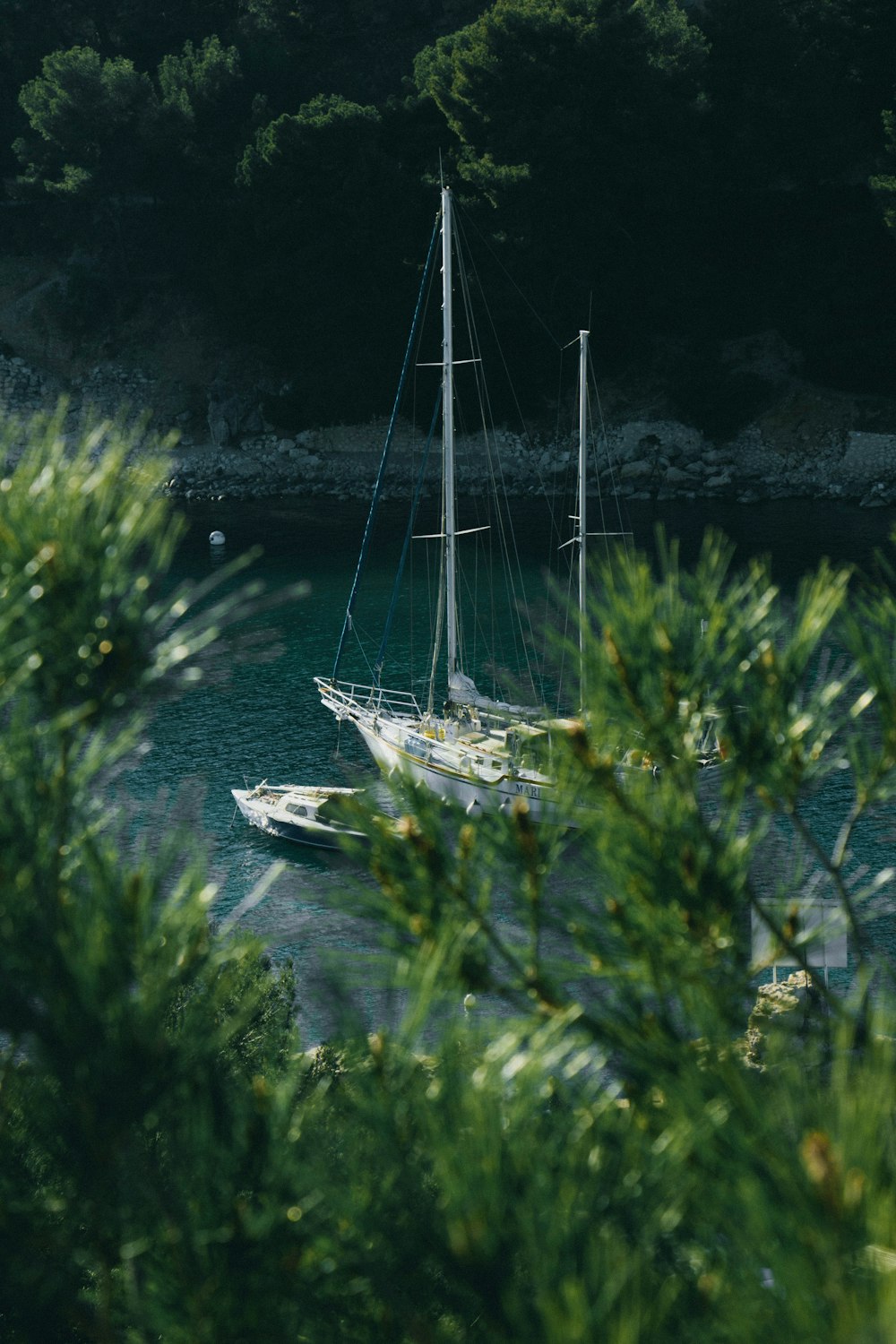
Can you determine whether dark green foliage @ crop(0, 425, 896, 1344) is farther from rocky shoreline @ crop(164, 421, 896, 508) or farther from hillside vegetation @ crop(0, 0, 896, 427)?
hillside vegetation @ crop(0, 0, 896, 427)

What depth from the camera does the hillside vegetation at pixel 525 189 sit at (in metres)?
35.9

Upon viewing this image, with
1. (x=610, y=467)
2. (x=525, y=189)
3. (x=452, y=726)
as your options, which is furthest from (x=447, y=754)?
(x=525, y=189)

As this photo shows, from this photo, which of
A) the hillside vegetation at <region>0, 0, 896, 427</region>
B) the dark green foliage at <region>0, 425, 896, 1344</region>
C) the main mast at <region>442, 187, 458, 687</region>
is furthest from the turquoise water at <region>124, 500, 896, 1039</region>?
the hillside vegetation at <region>0, 0, 896, 427</region>

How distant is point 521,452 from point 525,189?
691cm

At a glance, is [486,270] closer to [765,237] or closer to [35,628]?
[765,237]

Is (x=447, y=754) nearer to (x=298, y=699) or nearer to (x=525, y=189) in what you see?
(x=298, y=699)

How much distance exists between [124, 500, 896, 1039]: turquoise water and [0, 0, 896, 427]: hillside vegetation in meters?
6.30

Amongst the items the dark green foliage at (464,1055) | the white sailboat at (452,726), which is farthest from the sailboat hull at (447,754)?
the dark green foliage at (464,1055)

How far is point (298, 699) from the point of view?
22047 mm

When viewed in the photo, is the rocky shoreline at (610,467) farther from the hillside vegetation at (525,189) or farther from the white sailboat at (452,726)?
the white sailboat at (452,726)

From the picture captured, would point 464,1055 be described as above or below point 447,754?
above

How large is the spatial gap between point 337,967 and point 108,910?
2.02ft

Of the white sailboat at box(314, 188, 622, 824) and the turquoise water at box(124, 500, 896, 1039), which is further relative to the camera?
the white sailboat at box(314, 188, 622, 824)

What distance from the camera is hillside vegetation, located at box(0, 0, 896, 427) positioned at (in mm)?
35906
